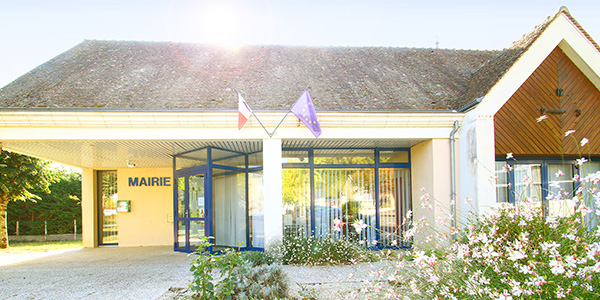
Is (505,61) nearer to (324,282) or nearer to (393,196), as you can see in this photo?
(393,196)

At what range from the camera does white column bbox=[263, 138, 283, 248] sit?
8.30 meters

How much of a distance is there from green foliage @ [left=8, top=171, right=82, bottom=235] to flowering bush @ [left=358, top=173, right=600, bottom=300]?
20.0 meters

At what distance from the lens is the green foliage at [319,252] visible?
7.97 m

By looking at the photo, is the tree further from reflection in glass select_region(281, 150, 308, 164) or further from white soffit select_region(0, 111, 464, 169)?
reflection in glass select_region(281, 150, 308, 164)

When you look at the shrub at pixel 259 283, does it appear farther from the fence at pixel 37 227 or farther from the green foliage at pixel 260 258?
the fence at pixel 37 227

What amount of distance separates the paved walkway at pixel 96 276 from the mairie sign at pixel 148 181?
131 inches

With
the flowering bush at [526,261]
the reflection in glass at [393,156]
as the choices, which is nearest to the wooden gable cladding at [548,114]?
the reflection in glass at [393,156]

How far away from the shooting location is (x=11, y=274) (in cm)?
795

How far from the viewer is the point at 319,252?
26.3ft

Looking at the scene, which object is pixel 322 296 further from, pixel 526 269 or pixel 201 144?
pixel 201 144

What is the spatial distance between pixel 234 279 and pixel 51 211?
725 inches

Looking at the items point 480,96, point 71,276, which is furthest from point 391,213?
point 71,276

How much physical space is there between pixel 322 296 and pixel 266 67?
23.3 ft

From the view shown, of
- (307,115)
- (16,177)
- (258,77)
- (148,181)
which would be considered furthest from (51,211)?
(307,115)
